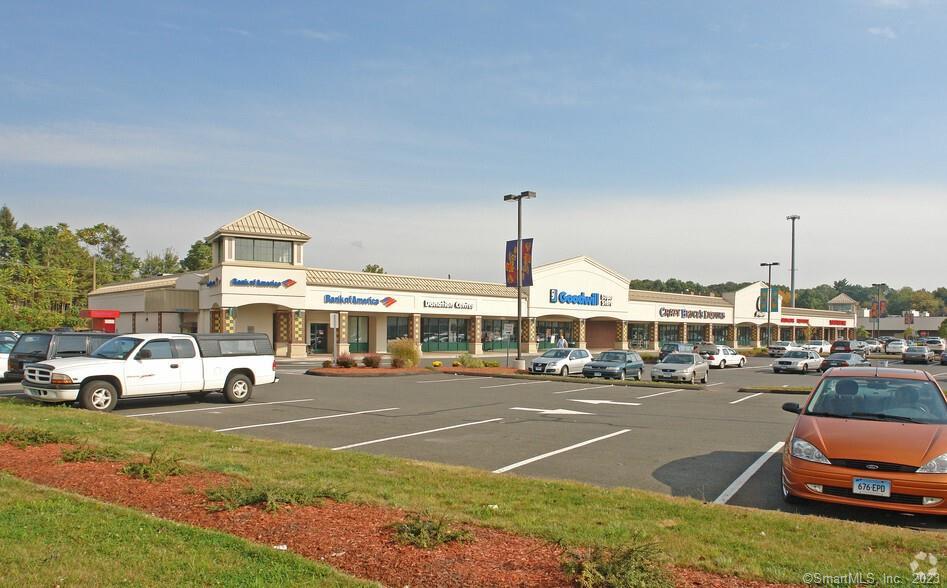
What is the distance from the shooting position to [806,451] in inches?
306

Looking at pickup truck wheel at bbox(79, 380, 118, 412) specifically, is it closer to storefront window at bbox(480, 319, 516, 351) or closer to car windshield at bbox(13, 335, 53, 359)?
car windshield at bbox(13, 335, 53, 359)

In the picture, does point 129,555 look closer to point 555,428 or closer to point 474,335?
point 555,428

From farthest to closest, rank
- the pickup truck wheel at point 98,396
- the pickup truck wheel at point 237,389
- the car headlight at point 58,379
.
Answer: the pickup truck wheel at point 237,389 < the pickup truck wheel at point 98,396 < the car headlight at point 58,379

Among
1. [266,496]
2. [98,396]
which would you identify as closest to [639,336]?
[98,396]

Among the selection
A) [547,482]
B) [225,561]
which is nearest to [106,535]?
[225,561]

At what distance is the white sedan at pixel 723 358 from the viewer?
43781mm

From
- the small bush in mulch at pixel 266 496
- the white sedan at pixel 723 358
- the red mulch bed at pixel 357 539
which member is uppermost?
the small bush in mulch at pixel 266 496

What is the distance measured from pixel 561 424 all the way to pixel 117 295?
5612 cm

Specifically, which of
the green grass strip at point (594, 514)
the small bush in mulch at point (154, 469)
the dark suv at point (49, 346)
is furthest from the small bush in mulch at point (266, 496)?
the dark suv at point (49, 346)

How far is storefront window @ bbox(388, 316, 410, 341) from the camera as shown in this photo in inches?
2137

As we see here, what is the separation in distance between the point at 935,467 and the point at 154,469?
8454 mm

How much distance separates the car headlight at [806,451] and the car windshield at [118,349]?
14.5 m

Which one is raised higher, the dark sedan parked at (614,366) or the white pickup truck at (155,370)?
the white pickup truck at (155,370)

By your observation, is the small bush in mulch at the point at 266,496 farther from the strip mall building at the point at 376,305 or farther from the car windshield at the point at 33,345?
the strip mall building at the point at 376,305
